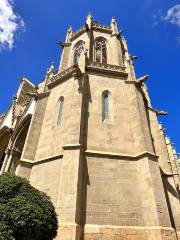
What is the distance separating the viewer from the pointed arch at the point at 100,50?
19656 millimetres

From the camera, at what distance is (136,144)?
11.8 metres

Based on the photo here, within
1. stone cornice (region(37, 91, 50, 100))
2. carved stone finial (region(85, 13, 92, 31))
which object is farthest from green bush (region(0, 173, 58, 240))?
carved stone finial (region(85, 13, 92, 31))

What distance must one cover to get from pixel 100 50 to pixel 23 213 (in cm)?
1654

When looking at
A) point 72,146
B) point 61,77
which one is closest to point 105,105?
point 61,77

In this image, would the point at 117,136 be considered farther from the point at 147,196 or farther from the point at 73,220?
the point at 73,220

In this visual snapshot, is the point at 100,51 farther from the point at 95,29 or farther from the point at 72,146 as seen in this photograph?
the point at 72,146

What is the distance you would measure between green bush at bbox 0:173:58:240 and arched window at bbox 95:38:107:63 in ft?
47.0

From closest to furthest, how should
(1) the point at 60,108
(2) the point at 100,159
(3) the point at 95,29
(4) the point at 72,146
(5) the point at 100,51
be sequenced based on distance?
1. (4) the point at 72,146
2. (2) the point at 100,159
3. (1) the point at 60,108
4. (5) the point at 100,51
5. (3) the point at 95,29

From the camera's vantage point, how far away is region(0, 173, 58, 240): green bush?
6.24 m

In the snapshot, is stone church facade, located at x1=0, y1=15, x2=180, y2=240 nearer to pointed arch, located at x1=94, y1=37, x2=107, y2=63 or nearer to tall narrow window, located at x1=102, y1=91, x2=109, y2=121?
tall narrow window, located at x1=102, y1=91, x2=109, y2=121

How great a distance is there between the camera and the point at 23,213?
639 centimetres

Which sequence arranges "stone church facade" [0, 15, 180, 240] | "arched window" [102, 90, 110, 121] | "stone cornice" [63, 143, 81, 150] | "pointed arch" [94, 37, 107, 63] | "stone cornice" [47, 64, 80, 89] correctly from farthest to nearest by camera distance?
"pointed arch" [94, 37, 107, 63], "stone cornice" [47, 64, 80, 89], "arched window" [102, 90, 110, 121], "stone cornice" [63, 143, 81, 150], "stone church facade" [0, 15, 180, 240]

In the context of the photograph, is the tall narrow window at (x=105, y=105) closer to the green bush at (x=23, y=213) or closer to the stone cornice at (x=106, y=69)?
the stone cornice at (x=106, y=69)

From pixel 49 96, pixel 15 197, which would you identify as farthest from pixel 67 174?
pixel 49 96
